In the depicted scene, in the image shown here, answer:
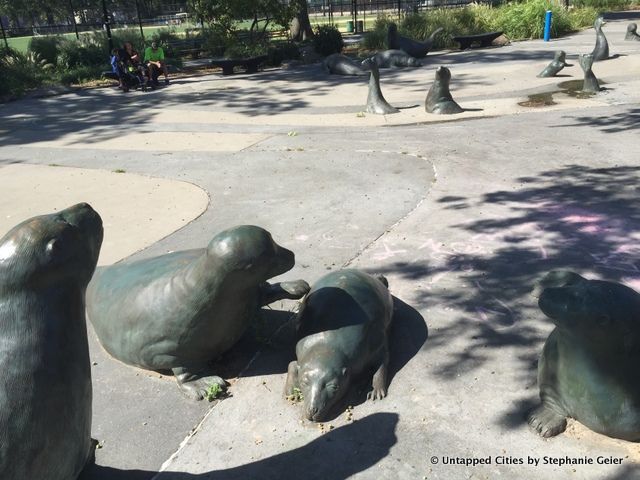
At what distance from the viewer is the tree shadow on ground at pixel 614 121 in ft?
30.8

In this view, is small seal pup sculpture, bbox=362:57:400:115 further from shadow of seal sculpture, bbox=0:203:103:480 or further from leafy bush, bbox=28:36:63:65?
leafy bush, bbox=28:36:63:65

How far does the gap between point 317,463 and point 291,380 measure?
0.64m

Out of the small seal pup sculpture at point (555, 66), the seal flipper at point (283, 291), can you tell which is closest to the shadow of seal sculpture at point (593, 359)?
the seal flipper at point (283, 291)

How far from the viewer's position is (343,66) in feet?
59.0

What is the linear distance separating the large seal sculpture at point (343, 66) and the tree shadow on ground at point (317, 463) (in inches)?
624

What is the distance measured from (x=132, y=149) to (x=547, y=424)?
8948 millimetres

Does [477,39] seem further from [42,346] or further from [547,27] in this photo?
[42,346]

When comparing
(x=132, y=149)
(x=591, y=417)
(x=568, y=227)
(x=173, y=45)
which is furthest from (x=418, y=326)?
(x=173, y=45)

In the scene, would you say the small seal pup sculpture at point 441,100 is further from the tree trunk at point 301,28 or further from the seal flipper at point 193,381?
the tree trunk at point 301,28

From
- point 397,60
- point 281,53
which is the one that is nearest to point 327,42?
point 281,53

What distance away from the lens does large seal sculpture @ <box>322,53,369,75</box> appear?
17891 millimetres

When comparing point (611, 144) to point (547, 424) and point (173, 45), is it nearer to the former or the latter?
point (547, 424)

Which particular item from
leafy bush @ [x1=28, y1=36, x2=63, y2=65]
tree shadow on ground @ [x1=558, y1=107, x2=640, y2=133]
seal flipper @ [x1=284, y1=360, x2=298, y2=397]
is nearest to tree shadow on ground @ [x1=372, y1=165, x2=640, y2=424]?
seal flipper @ [x1=284, y1=360, x2=298, y2=397]

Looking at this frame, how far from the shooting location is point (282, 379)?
150 inches
